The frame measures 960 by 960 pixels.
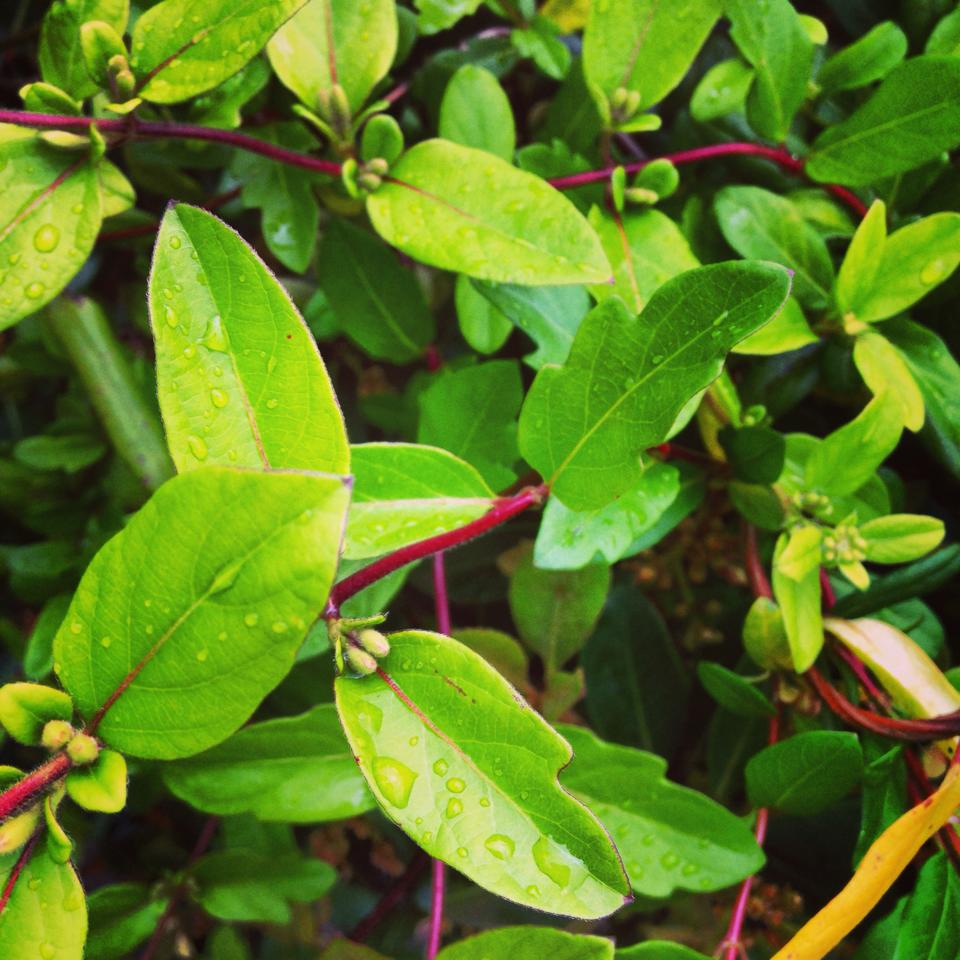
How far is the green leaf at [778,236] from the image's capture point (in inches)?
30.1

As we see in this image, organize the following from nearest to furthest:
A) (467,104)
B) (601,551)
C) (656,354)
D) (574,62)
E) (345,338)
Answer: (656,354) → (601,551) → (467,104) → (574,62) → (345,338)

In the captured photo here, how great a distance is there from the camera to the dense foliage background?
52cm

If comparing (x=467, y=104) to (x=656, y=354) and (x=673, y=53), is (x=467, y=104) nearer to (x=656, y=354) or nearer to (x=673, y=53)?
(x=673, y=53)

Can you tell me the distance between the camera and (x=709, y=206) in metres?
0.84

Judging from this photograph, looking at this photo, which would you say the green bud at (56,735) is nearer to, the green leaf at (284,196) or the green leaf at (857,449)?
the green leaf at (284,196)

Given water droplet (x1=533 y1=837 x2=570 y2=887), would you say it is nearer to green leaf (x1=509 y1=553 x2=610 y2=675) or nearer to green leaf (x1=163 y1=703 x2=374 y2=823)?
green leaf (x1=163 y1=703 x2=374 y2=823)

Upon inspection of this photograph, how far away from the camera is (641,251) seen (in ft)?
2.43

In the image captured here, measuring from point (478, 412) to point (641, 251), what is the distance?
208 millimetres

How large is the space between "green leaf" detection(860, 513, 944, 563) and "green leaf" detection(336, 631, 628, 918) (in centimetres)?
38

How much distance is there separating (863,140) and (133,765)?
36.0 inches

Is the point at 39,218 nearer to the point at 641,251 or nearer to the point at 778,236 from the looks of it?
the point at 641,251

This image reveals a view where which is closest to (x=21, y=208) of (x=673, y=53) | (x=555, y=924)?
(x=673, y=53)

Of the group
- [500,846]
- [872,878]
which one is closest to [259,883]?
[500,846]

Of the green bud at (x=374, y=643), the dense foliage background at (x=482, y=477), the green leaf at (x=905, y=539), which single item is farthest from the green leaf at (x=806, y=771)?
the green bud at (x=374, y=643)
